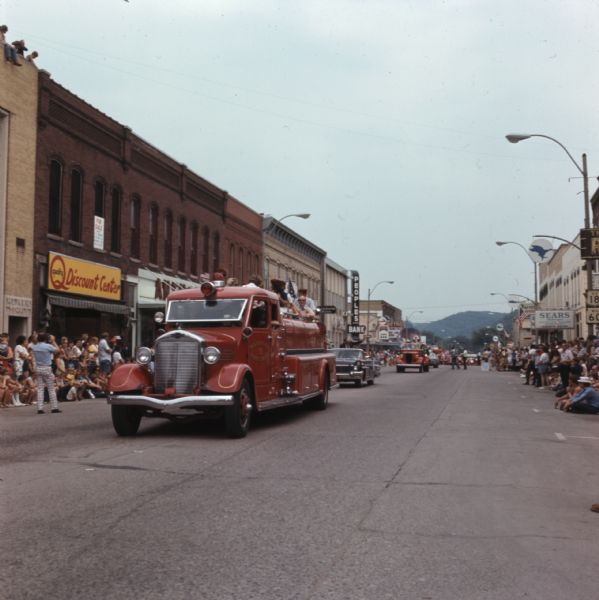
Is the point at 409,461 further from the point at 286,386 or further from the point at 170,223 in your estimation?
the point at 170,223

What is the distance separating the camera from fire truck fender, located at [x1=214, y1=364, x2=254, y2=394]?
1222cm

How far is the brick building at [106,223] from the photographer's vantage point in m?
26.4

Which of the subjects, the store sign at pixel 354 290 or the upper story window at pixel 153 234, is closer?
the upper story window at pixel 153 234

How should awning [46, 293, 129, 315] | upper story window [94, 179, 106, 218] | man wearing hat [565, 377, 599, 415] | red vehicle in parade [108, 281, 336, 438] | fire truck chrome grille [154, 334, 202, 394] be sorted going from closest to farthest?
red vehicle in parade [108, 281, 336, 438]
fire truck chrome grille [154, 334, 202, 394]
man wearing hat [565, 377, 599, 415]
awning [46, 293, 129, 315]
upper story window [94, 179, 106, 218]

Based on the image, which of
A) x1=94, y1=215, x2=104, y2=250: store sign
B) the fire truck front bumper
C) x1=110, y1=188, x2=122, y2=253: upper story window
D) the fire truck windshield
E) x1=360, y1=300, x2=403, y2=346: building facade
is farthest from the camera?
x1=360, y1=300, x2=403, y2=346: building facade

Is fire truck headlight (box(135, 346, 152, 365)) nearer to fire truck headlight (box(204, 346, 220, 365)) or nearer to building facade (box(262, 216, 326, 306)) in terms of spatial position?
fire truck headlight (box(204, 346, 220, 365))

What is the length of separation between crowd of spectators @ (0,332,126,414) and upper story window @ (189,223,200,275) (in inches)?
531

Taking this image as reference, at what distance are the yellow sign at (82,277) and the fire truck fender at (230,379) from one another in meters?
15.2

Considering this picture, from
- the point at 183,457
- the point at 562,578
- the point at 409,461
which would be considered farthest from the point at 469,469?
the point at 562,578

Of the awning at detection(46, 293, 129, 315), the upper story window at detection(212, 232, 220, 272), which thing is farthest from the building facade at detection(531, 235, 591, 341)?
the awning at detection(46, 293, 129, 315)

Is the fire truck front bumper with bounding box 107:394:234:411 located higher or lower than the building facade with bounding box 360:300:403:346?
lower

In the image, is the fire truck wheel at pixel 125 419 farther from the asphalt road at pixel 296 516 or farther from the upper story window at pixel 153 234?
the upper story window at pixel 153 234

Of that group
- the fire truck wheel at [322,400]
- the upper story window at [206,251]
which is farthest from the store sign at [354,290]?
the fire truck wheel at [322,400]

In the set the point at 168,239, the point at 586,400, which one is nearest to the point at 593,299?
the point at 586,400
